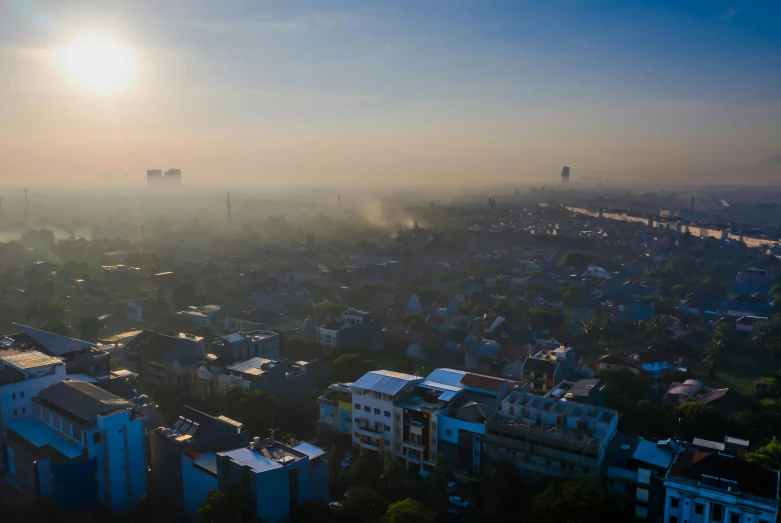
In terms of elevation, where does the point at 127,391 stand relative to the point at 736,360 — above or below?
above

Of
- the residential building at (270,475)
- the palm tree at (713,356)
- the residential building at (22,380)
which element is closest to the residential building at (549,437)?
the residential building at (270,475)

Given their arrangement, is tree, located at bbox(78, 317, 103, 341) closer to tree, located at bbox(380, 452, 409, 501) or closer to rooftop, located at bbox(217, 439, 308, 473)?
rooftop, located at bbox(217, 439, 308, 473)

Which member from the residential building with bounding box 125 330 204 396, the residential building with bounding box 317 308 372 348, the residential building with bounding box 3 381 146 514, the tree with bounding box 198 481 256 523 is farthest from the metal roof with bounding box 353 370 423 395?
the residential building with bounding box 317 308 372 348

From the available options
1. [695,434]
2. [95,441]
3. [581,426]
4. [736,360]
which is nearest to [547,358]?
[695,434]

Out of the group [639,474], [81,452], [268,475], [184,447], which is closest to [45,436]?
[81,452]

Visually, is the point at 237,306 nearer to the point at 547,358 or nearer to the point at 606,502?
the point at 547,358

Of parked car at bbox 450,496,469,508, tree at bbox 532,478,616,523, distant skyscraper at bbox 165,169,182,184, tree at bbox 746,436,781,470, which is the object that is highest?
distant skyscraper at bbox 165,169,182,184

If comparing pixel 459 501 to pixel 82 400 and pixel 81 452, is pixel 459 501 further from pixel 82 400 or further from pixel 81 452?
pixel 82 400
